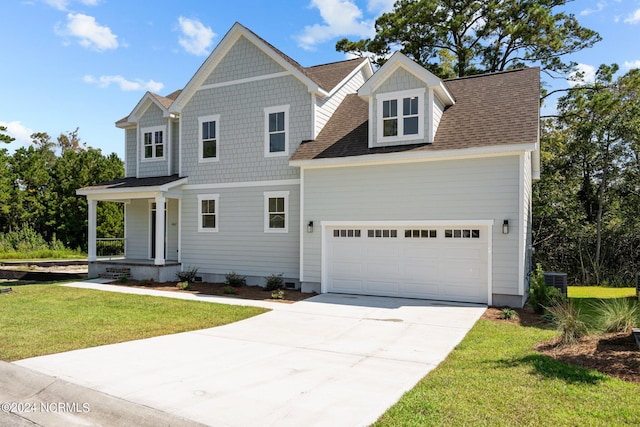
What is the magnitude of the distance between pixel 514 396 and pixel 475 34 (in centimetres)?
2513

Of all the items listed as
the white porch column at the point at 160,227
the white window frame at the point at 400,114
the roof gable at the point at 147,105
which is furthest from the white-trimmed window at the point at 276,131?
the roof gable at the point at 147,105

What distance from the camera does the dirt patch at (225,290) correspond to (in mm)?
13539

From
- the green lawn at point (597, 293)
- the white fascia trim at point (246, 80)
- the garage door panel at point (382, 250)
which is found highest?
the white fascia trim at point (246, 80)

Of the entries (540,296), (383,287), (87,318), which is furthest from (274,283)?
(540,296)

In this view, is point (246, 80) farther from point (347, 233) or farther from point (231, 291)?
point (231, 291)

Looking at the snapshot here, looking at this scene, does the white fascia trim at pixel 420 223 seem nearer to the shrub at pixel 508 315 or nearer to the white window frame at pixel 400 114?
the shrub at pixel 508 315

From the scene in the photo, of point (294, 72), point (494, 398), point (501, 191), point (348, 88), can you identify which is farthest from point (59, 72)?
point (494, 398)

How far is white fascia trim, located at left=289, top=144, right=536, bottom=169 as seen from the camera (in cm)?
1152

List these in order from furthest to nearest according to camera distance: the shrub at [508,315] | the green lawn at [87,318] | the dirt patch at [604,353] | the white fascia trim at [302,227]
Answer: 1. the white fascia trim at [302,227]
2. the shrub at [508,315]
3. the green lawn at [87,318]
4. the dirt patch at [604,353]

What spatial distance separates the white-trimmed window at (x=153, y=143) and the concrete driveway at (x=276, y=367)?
11.1 meters

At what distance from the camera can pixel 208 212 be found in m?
17.1

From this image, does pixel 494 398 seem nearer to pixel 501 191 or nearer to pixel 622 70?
pixel 501 191

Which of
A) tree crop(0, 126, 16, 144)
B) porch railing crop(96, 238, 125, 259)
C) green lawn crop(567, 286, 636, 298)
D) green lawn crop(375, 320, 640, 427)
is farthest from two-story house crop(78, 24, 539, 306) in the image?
tree crop(0, 126, 16, 144)

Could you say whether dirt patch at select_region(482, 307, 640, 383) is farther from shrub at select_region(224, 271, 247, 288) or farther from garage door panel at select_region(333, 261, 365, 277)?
shrub at select_region(224, 271, 247, 288)
